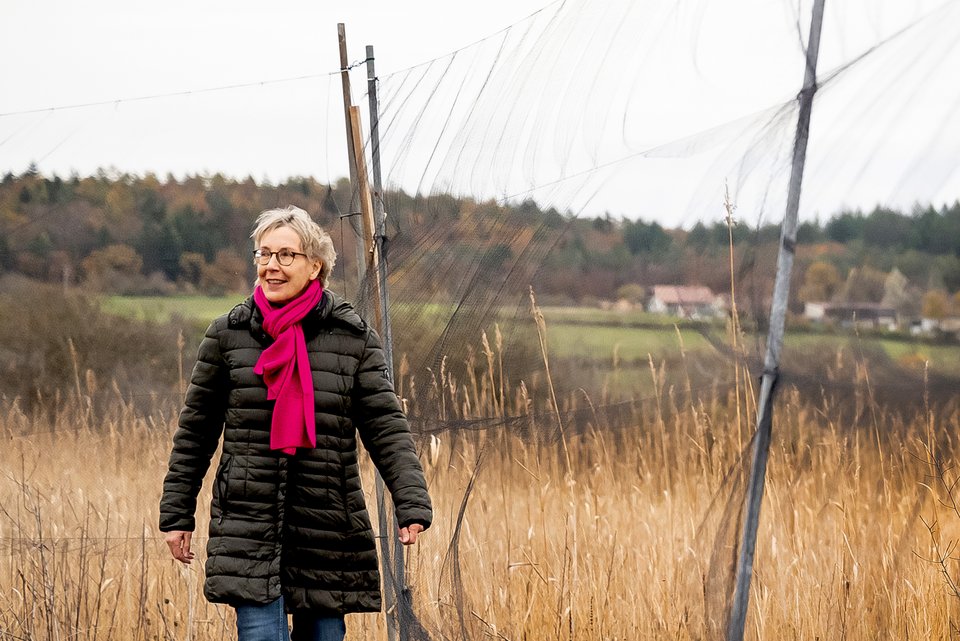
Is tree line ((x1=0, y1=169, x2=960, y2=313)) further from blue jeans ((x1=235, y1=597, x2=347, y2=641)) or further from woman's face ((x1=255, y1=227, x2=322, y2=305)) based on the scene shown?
blue jeans ((x1=235, y1=597, x2=347, y2=641))

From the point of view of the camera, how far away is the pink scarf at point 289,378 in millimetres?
2465

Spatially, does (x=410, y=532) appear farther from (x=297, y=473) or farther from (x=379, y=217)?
(x=379, y=217)

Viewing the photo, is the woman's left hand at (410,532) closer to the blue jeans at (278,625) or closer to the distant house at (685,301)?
the blue jeans at (278,625)

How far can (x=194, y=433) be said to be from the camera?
259 cm

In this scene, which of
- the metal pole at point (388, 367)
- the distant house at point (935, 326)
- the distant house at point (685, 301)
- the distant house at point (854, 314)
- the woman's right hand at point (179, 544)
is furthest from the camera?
the metal pole at point (388, 367)

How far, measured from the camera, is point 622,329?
2.40m

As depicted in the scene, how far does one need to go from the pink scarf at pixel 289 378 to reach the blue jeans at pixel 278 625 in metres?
0.38

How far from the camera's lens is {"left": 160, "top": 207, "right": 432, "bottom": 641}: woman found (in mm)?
2479

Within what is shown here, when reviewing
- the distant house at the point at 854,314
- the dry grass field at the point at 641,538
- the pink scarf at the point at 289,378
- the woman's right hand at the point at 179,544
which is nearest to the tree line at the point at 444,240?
the distant house at the point at 854,314

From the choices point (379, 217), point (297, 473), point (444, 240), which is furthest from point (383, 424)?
point (379, 217)

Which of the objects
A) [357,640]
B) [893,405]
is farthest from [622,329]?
[357,640]

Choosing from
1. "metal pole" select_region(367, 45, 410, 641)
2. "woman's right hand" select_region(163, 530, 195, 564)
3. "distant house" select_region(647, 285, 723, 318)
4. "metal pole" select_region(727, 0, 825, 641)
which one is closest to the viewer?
"metal pole" select_region(727, 0, 825, 641)

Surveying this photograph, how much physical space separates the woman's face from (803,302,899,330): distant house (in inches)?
46.1

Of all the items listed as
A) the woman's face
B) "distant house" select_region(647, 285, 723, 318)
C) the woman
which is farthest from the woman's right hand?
"distant house" select_region(647, 285, 723, 318)
